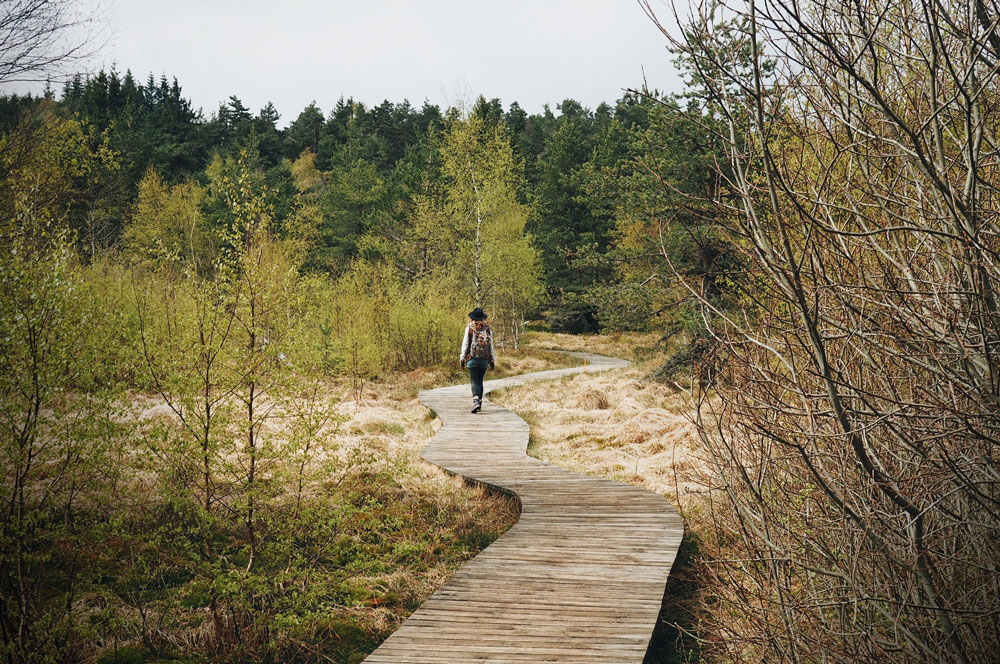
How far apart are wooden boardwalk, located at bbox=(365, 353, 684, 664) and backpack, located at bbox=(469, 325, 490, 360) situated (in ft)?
10.9

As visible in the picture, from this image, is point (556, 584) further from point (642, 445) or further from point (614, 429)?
point (614, 429)

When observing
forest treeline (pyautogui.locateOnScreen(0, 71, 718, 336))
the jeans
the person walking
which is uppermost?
forest treeline (pyautogui.locateOnScreen(0, 71, 718, 336))

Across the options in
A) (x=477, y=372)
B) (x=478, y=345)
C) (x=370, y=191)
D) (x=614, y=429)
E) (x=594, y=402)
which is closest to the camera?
(x=614, y=429)

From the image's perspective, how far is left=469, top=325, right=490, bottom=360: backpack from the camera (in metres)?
10.7

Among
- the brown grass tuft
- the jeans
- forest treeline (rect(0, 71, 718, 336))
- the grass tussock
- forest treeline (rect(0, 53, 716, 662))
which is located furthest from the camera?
forest treeline (rect(0, 71, 718, 336))

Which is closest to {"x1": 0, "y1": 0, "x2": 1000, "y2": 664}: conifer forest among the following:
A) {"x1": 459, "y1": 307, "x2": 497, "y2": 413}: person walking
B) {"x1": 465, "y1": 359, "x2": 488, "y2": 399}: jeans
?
{"x1": 465, "y1": 359, "x2": 488, "y2": 399}: jeans

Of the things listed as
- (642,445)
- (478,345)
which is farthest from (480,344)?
(642,445)

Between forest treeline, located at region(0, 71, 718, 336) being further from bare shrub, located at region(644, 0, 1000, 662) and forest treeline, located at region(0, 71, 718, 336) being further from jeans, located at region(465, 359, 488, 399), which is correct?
bare shrub, located at region(644, 0, 1000, 662)

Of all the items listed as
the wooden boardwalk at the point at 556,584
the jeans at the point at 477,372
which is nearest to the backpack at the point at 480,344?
the jeans at the point at 477,372

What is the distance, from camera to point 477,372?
11.1 metres

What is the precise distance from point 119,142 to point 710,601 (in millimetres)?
39361

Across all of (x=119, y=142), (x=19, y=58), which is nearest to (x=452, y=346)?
(x=19, y=58)

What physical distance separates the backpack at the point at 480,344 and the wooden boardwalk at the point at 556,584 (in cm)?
333

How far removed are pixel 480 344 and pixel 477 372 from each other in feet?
2.25
